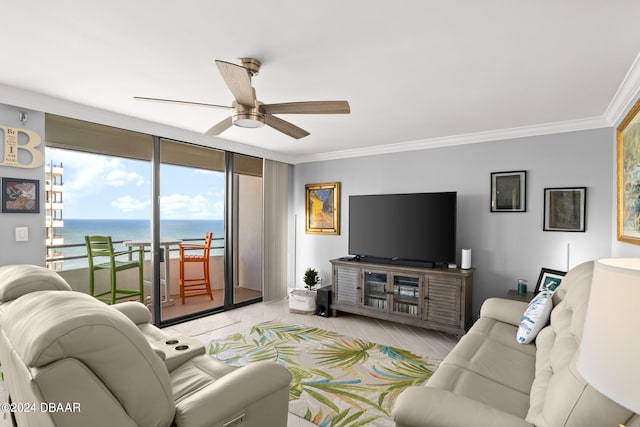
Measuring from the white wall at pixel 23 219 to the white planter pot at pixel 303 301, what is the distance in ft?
9.50

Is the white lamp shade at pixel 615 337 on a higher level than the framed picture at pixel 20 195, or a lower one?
lower

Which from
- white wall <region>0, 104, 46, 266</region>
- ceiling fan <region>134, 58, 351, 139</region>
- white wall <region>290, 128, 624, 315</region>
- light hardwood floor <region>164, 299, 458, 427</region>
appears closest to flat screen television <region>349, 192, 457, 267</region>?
white wall <region>290, 128, 624, 315</region>

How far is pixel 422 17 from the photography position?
1.78 m

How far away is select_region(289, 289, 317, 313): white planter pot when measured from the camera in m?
4.75

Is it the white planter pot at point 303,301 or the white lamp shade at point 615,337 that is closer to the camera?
the white lamp shade at point 615,337

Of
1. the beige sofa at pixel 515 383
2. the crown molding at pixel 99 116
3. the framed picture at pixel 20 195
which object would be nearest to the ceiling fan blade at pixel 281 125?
the beige sofa at pixel 515 383

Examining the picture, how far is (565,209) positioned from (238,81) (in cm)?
360

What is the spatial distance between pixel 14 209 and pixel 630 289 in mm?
3985

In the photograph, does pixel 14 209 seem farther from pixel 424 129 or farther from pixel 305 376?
pixel 424 129

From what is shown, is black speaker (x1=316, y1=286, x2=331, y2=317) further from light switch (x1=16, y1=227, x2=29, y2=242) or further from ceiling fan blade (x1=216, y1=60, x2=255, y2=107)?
light switch (x1=16, y1=227, x2=29, y2=242)

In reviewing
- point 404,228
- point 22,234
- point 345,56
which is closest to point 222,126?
point 345,56

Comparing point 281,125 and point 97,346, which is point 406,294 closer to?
point 281,125

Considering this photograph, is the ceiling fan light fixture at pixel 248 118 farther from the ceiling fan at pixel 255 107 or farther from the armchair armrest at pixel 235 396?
the armchair armrest at pixel 235 396

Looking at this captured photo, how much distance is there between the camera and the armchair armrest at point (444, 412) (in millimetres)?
1279
